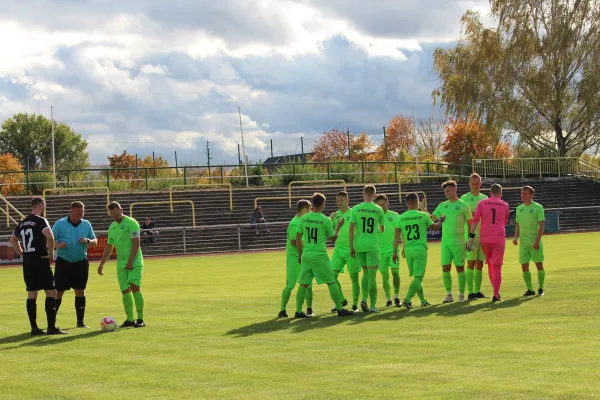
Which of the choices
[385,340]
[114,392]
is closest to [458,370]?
[385,340]

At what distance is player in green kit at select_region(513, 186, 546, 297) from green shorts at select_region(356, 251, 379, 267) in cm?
287

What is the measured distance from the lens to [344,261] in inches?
609

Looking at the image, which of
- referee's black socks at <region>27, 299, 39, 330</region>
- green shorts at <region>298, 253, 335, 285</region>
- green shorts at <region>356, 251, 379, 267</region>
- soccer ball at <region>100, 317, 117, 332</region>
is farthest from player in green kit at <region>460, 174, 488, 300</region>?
referee's black socks at <region>27, 299, 39, 330</region>

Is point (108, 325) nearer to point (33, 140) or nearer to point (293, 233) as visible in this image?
point (293, 233)

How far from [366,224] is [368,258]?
558 millimetres

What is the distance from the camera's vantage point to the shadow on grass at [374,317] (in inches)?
501

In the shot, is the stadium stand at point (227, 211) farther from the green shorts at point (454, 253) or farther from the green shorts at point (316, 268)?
the green shorts at point (316, 268)

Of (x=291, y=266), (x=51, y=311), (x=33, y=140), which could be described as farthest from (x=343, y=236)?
(x=33, y=140)

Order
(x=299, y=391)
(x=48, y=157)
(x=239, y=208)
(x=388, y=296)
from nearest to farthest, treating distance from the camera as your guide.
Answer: (x=299, y=391)
(x=388, y=296)
(x=239, y=208)
(x=48, y=157)

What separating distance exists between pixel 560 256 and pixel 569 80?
32420 mm

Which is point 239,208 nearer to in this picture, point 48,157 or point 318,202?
point 318,202

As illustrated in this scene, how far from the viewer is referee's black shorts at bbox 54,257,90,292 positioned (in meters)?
13.6

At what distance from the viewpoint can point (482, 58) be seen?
55.2 metres

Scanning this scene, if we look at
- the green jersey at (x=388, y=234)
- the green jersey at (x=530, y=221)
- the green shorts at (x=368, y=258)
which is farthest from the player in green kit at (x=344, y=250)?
the green jersey at (x=530, y=221)
